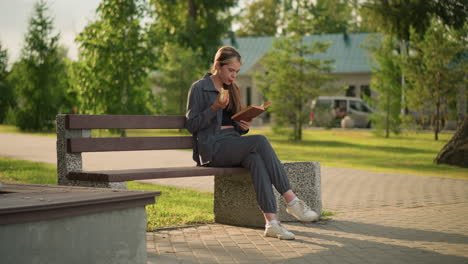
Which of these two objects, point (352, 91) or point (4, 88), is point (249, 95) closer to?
point (352, 91)

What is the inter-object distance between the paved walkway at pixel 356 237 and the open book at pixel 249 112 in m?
1.06

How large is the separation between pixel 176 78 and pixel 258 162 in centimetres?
2550

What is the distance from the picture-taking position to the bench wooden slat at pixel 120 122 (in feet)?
17.8

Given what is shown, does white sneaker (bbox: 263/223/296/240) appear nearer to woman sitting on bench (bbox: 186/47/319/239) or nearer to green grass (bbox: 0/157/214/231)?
woman sitting on bench (bbox: 186/47/319/239)

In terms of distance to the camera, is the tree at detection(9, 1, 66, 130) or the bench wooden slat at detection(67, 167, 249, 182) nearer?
the bench wooden slat at detection(67, 167, 249, 182)

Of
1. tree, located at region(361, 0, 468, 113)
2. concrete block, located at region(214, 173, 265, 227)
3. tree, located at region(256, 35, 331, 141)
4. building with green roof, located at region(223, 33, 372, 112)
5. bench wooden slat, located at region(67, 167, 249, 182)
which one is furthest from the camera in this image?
building with green roof, located at region(223, 33, 372, 112)

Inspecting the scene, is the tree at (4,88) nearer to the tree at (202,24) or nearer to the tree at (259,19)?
the tree at (202,24)

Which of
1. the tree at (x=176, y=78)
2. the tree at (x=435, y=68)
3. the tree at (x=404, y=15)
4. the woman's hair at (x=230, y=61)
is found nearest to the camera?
the woman's hair at (x=230, y=61)

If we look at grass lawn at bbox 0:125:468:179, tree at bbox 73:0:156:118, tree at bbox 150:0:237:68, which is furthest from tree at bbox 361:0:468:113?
tree at bbox 150:0:237:68

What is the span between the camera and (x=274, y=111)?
81.6ft

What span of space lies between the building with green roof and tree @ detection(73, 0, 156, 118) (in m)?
22.5

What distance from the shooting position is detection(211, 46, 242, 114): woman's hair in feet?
19.7

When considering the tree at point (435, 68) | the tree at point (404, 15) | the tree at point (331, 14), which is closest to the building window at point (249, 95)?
the tree at point (331, 14)

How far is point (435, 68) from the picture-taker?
87.8 feet
